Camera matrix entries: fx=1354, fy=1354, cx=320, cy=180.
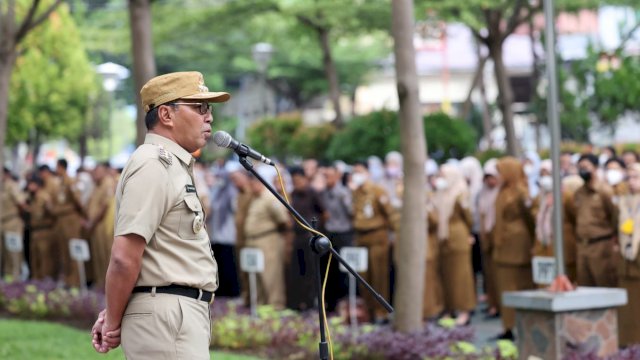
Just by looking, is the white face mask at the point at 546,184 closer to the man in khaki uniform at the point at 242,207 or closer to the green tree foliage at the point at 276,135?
the man in khaki uniform at the point at 242,207

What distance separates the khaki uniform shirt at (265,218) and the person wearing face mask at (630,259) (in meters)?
5.55

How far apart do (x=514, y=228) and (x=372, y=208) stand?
241 centimetres

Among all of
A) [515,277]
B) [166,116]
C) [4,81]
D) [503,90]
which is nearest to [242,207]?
[4,81]

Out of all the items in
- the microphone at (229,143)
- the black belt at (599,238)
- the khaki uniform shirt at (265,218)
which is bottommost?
the black belt at (599,238)

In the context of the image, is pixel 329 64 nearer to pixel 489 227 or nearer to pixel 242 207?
pixel 242 207

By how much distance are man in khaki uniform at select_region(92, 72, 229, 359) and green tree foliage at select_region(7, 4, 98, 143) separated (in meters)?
30.3

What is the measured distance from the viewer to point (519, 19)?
27.8m

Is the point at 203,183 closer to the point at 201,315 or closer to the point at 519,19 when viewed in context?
the point at 519,19

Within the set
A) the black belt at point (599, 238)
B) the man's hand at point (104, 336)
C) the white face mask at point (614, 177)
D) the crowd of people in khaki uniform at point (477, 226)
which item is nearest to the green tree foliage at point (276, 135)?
the crowd of people in khaki uniform at point (477, 226)

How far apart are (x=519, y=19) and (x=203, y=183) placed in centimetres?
945

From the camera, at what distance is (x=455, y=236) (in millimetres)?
16828

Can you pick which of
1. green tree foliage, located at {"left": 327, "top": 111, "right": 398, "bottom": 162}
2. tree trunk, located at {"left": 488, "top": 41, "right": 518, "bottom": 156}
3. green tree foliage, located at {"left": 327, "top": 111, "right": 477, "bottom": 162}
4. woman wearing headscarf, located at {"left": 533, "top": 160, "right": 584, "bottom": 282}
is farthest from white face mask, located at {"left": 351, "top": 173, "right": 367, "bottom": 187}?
tree trunk, located at {"left": 488, "top": 41, "right": 518, "bottom": 156}

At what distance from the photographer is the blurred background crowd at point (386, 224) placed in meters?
13.7

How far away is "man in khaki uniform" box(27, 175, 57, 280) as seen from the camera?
22.8 m
